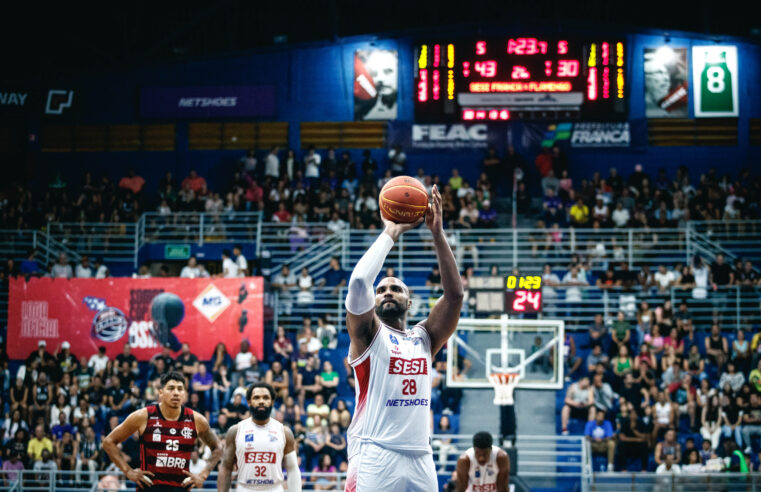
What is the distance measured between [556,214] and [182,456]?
17510mm

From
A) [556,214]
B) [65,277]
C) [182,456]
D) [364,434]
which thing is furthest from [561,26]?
[364,434]

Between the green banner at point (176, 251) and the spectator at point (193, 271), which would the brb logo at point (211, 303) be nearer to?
the spectator at point (193, 271)

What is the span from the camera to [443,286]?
583 centimetres

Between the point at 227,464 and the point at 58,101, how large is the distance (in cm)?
2261

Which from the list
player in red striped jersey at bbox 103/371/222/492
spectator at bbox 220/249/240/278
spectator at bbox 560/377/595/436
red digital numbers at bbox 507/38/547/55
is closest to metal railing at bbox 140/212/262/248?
spectator at bbox 220/249/240/278

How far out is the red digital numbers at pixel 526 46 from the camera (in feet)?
76.6

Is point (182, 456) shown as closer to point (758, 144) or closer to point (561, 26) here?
point (561, 26)

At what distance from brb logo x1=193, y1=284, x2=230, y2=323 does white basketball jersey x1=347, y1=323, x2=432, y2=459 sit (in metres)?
16.5

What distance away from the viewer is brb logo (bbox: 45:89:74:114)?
2950cm

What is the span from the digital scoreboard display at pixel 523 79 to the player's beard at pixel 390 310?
1833cm

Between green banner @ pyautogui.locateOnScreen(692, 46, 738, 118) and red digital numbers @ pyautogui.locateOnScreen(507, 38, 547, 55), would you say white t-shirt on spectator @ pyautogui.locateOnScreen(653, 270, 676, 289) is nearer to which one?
red digital numbers @ pyautogui.locateOnScreen(507, 38, 547, 55)

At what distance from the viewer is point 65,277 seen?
22.6m

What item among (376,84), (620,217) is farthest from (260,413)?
(376,84)

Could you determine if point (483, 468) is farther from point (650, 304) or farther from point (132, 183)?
point (132, 183)
